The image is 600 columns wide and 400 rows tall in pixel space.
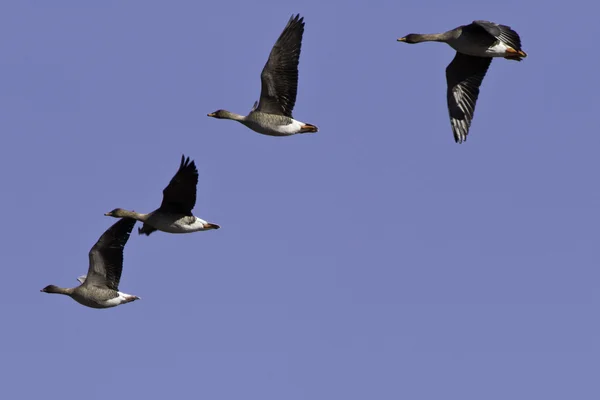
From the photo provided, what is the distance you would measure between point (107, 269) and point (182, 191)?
404 cm

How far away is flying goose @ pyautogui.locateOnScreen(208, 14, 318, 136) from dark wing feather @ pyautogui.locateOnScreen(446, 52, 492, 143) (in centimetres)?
391

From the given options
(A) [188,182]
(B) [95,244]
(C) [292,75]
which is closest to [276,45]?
(C) [292,75]

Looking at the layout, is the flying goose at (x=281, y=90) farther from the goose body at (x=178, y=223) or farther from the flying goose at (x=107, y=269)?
the flying goose at (x=107, y=269)

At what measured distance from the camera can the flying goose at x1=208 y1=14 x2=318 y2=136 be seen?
43438 millimetres

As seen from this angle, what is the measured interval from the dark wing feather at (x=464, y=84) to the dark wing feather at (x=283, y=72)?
4416mm

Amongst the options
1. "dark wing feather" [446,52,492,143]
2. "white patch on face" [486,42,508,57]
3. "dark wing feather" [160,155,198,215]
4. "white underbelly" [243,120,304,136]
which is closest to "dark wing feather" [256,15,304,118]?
"white underbelly" [243,120,304,136]

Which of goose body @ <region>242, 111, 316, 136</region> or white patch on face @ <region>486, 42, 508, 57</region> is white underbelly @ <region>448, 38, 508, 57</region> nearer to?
white patch on face @ <region>486, 42, 508, 57</region>

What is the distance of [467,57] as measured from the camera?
45.3 meters

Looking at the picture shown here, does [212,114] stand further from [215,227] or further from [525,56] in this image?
[525,56]

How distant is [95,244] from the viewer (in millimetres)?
45344

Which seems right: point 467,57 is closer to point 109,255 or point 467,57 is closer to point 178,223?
point 178,223

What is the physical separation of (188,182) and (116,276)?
449cm

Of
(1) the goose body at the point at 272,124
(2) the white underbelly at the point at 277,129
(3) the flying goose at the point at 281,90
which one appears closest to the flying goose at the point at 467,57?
(3) the flying goose at the point at 281,90

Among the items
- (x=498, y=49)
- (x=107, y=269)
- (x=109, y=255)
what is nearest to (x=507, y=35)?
(x=498, y=49)
